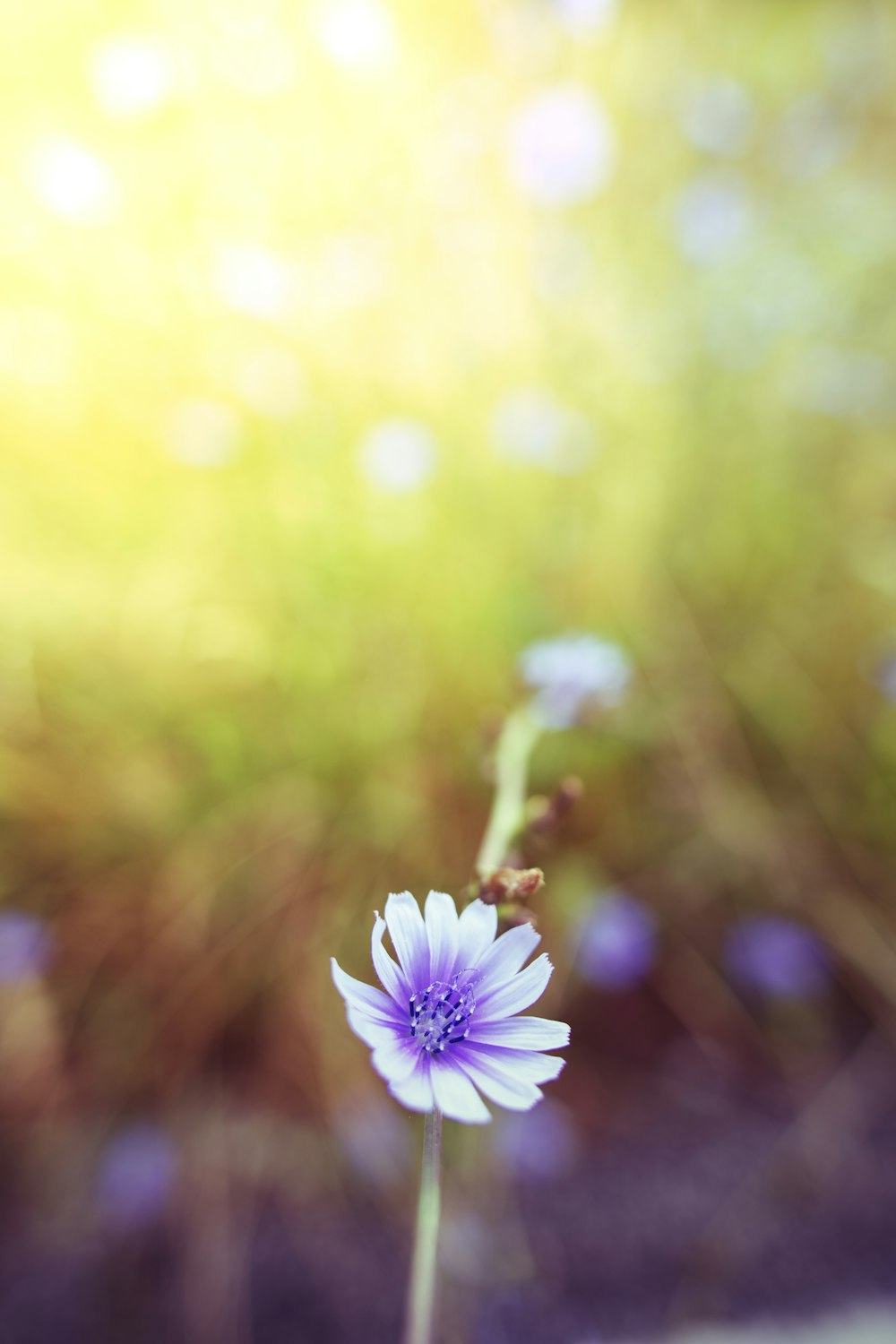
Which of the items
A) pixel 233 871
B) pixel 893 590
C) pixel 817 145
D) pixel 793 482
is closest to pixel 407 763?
pixel 233 871

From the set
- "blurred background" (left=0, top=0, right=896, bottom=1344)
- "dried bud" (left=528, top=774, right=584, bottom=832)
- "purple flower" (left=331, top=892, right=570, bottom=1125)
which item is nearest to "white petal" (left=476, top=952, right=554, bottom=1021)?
"purple flower" (left=331, top=892, right=570, bottom=1125)

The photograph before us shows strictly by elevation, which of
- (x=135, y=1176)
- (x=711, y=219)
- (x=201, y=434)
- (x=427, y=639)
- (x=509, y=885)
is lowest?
(x=509, y=885)

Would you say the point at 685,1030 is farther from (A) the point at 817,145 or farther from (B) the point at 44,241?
(A) the point at 817,145

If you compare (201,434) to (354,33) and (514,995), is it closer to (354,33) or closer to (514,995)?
(354,33)

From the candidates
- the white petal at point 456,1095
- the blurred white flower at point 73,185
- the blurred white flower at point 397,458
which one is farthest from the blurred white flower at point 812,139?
the white petal at point 456,1095

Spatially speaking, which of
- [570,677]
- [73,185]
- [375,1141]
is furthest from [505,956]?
[73,185]

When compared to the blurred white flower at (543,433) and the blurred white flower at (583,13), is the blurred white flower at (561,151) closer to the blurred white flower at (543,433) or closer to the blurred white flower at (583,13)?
the blurred white flower at (583,13)

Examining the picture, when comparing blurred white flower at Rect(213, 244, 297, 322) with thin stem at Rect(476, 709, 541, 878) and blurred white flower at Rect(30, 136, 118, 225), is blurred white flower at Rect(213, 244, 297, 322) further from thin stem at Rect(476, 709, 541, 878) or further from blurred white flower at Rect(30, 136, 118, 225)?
thin stem at Rect(476, 709, 541, 878)
